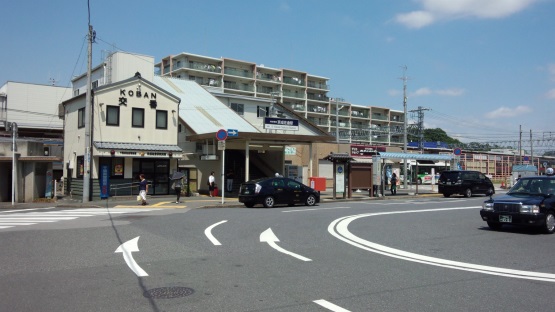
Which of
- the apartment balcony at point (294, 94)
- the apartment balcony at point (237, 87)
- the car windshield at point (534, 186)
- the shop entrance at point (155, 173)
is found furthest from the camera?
the apartment balcony at point (294, 94)

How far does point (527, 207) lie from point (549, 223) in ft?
3.13

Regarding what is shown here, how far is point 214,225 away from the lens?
1370 cm

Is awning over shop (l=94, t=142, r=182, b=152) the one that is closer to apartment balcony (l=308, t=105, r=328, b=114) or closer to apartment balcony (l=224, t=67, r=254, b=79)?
apartment balcony (l=224, t=67, r=254, b=79)

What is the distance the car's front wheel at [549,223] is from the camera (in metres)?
12.0

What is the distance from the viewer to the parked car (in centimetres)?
3055

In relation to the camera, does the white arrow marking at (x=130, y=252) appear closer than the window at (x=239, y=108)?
Yes

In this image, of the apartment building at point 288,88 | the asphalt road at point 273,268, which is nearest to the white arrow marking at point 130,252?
the asphalt road at point 273,268

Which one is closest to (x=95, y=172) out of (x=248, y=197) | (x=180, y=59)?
(x=248, y=197)

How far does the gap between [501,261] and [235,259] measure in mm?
4987

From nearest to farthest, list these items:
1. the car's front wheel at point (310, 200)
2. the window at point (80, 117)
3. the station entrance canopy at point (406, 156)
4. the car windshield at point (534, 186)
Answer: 1. the car windshield at point (534, 186)
2. the car's front wheel at point (310, 200)
3. the window at point (80, 117)
4. the station entrance canopy at point (406, 156)

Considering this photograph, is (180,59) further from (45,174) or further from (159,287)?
(159,287)

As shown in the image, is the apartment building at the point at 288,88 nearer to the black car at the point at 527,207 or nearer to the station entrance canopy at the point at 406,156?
the station entrance canopy at the point at 406,156

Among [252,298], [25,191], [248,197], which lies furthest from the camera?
[25,191]

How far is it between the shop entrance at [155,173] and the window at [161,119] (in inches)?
87.0
